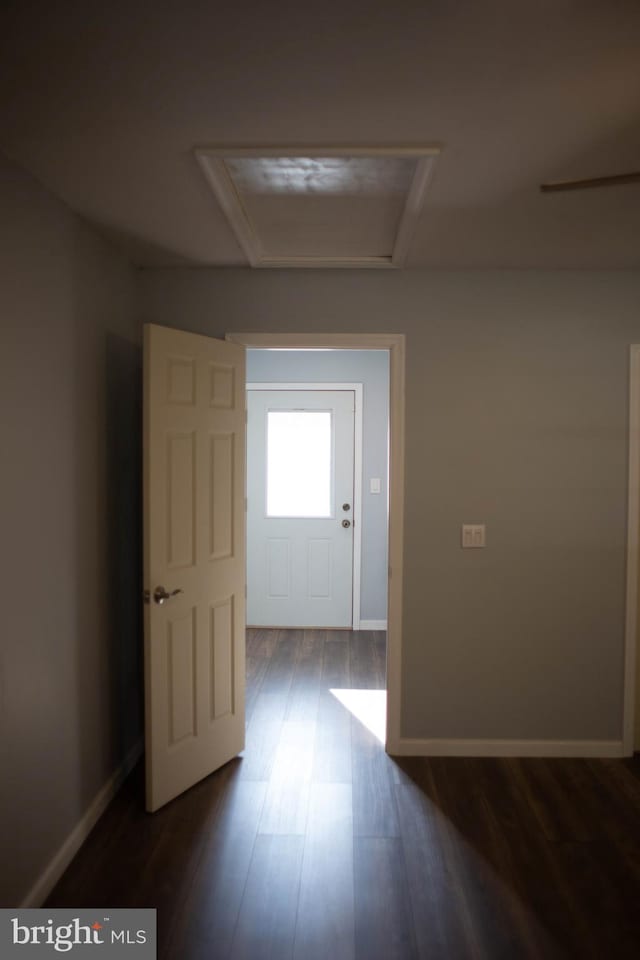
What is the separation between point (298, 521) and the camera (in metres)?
5.10

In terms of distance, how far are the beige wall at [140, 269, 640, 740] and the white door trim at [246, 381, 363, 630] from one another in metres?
2.03

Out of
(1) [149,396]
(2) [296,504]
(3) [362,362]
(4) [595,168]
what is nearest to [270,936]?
(1) [149,396]

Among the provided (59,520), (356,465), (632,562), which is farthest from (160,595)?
(356,465)

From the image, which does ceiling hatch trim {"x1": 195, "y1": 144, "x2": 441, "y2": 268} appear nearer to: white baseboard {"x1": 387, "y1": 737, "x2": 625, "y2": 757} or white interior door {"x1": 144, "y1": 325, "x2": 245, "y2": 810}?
white interior door {"x1": 144, "y1": 325, "x2": 245, "y2": 810}

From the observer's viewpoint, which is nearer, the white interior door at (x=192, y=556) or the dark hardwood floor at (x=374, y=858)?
the dark hardwood floor at (x=374, y=858)

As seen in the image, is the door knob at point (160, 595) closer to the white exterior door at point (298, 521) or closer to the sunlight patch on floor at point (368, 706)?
the sunlight patch on floor at point (368, 706)

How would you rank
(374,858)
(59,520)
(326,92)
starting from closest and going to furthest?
(326,92) → (59,520) → (374,858)

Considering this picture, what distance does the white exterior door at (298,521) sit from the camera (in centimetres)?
508

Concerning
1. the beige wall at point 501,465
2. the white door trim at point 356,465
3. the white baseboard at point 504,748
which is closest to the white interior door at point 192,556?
the beige wall at point 501,465

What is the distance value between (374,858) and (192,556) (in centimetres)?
138

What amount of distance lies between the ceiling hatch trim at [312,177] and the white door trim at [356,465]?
240cm

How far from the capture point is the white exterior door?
5078 mm

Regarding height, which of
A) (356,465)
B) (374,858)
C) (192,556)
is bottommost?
(374,858)

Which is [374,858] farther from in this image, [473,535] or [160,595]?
[473,535]
